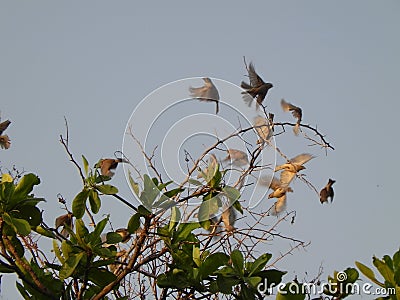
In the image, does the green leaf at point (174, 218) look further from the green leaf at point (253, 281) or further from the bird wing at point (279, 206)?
the bird wing at point (279, 206)

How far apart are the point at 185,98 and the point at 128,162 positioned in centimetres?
21

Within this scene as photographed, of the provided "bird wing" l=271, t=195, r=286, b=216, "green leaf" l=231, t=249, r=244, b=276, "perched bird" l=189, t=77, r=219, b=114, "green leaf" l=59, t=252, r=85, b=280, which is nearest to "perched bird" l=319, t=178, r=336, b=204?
"bird wing" l=271, t=195, r=286, b=216

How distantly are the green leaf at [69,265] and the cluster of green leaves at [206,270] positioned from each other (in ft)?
0.53

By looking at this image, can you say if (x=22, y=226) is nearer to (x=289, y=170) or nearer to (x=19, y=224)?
(x=19, y=224)

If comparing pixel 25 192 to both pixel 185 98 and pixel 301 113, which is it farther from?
pixel 301 113

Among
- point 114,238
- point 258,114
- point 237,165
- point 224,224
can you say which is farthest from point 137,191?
point 258,114

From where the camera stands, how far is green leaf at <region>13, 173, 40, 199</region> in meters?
1.13

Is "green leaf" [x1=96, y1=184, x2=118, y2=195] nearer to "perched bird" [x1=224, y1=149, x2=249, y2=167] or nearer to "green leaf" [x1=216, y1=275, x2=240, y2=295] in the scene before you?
"green leaf" [x1=216, y1=275, x2=240, y2=295]

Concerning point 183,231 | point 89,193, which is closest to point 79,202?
point 89,193

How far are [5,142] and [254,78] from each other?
76 centimetres

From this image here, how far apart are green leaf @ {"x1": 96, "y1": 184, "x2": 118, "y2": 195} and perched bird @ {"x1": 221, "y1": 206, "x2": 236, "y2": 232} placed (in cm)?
28

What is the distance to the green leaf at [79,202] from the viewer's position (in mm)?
1146

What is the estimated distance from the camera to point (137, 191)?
3.80 feet

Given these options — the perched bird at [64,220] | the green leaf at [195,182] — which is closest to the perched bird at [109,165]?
the perched bird at [64,220]
